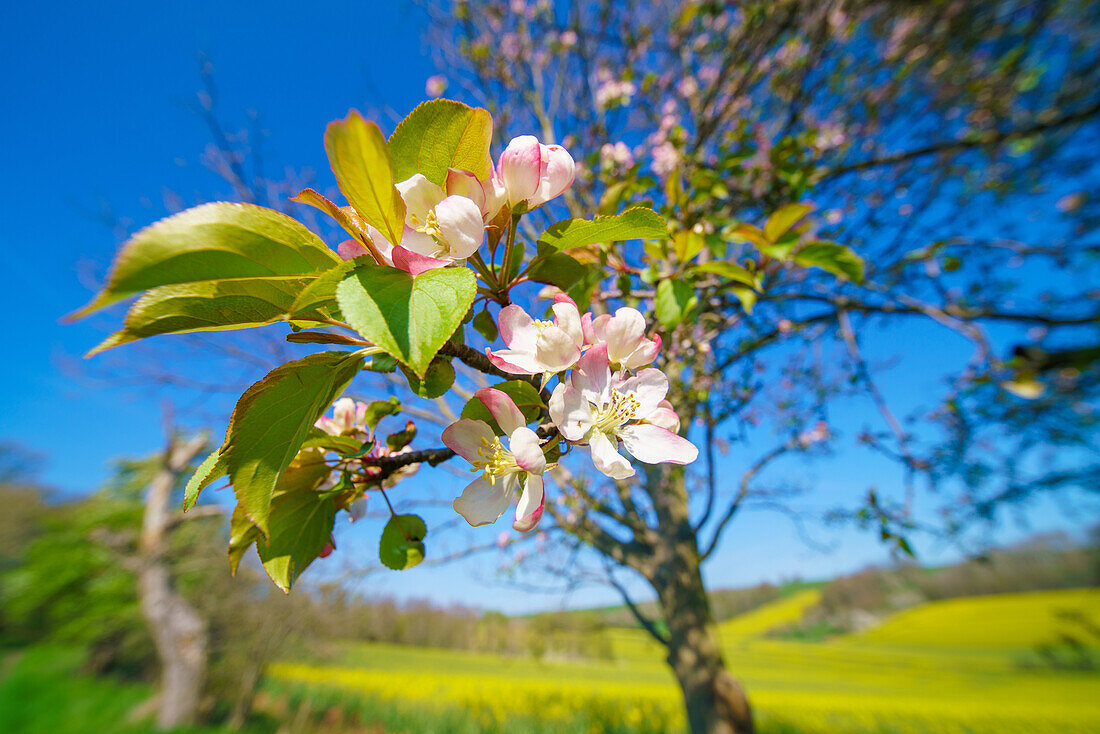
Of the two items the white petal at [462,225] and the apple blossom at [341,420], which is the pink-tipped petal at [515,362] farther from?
the apple blossom at [341,420]

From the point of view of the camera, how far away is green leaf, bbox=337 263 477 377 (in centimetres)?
27

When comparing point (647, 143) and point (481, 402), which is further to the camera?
point (647, 143)

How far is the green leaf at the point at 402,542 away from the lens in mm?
438

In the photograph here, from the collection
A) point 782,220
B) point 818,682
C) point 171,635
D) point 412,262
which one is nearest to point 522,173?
point 412,262

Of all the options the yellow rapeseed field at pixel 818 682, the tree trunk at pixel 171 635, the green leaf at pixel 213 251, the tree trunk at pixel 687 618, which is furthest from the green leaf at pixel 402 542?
the tree trunk at pixel 171 635

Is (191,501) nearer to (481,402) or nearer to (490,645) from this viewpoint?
(481,402)

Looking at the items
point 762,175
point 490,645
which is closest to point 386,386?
point 762,175

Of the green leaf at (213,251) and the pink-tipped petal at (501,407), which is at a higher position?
→ the green leaf at (213,251)

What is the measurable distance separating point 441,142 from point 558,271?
150 millimetres

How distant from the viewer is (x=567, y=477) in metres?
1.65

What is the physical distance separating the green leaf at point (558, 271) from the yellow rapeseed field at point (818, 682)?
5381 mm

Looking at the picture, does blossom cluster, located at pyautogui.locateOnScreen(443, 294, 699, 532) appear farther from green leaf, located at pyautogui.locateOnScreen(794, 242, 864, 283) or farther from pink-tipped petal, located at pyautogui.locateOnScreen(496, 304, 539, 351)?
green leaf, located at pyautogui.locateOnScreen(794, 242, 864, 283)

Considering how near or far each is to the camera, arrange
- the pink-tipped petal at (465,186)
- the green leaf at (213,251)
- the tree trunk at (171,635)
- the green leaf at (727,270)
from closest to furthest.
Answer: the green leaf at (213,251) < the pink-tipped petal at (465,186) < the green leaf at (727,270) < the tree trunk at (171,635)

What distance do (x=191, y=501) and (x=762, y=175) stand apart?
1.63m
